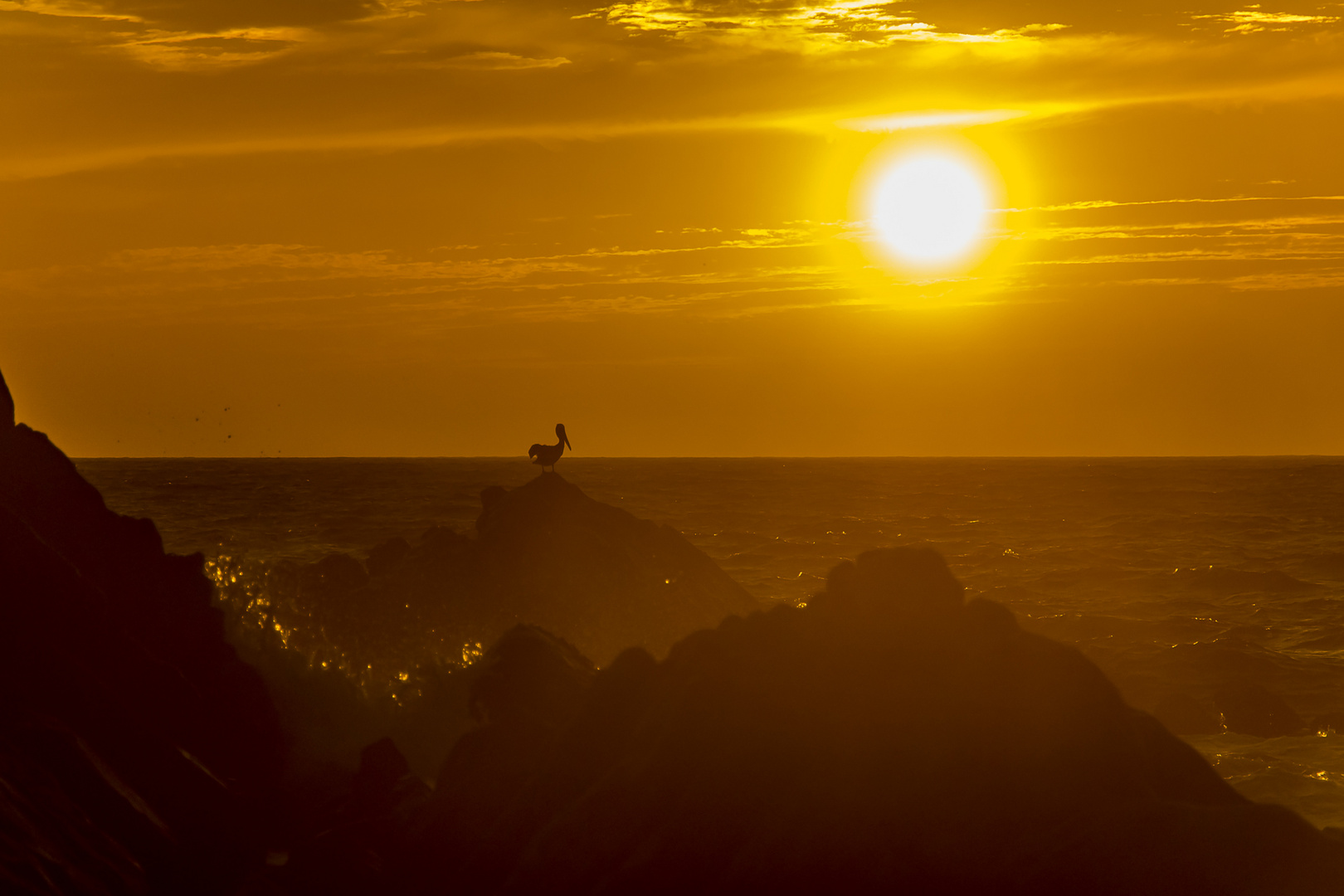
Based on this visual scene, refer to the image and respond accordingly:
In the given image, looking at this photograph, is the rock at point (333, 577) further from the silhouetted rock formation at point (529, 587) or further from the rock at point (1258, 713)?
the rock at point (1258, 713)

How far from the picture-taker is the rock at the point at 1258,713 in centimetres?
2322

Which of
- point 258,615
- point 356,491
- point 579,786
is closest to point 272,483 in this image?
point 356,491

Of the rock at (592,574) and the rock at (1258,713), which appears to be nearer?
the rock at (592,574)

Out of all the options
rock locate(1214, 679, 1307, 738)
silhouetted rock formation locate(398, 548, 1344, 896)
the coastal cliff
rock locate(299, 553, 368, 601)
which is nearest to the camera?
silhouetted rock formation locate(398, 548, 1344, 896)

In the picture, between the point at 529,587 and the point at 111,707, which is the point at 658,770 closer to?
the point at 111,707

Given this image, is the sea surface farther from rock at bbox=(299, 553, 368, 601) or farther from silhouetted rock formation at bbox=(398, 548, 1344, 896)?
silhouetted rock formation at bbox=(398, 548, 1344, 896)

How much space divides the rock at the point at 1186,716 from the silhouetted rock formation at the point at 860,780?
12.4 meters

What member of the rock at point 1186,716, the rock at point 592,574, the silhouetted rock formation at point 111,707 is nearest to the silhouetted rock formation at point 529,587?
the rock at point 592,574

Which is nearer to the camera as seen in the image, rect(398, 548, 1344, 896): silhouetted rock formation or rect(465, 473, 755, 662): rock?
rect(398, 548, 1344, 896): silhouetted rock formation

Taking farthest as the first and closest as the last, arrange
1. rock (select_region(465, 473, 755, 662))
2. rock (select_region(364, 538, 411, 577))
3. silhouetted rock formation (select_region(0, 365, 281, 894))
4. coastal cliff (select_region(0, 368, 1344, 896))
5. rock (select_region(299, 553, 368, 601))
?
rock (select_region(364, 538, 411, 577))
rock (select_region(465, 473, 755, 662))
rock (select_region(299, 553, 368, 601))
silhouetted rock formation (select_region(0, 365, 281, 894))
coastal cliff (select_region(0, 368, 1344, 896))

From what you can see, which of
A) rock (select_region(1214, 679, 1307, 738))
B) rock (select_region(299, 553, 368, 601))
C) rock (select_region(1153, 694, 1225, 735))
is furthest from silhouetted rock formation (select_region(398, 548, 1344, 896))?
rock (select_region(1214, 679, 1307, 738))

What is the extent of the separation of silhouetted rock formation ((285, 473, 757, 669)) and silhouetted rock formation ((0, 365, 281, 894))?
7.04 ft

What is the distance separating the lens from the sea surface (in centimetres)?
2628

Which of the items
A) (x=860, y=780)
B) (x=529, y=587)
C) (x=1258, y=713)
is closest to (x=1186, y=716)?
(x=1258, y=713)
